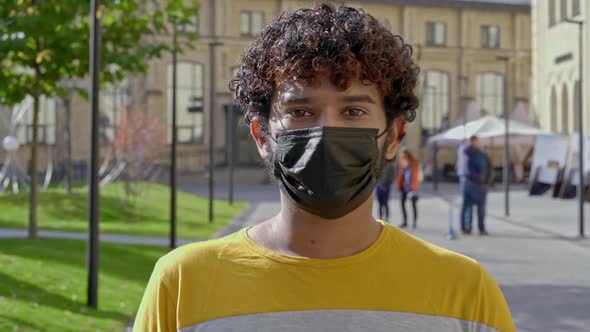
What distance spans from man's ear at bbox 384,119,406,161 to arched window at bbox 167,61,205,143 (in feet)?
177

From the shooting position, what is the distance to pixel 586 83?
1499 inches

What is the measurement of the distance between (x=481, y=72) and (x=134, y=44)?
49.0 m

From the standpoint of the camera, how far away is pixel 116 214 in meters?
22.9

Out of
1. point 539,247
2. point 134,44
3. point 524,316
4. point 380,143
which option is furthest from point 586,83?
point 380,143

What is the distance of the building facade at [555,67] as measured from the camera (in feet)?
137

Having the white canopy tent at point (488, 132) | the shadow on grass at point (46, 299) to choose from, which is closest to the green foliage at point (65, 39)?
the shadow on grass at point (46, 299)

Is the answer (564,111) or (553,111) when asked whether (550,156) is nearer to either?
(564,111)

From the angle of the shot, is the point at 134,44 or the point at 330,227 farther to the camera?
the point at 134,44

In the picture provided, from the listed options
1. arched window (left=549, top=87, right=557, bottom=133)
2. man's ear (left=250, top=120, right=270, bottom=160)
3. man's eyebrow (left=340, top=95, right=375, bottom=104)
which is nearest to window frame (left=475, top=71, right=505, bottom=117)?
arched window (left=549, top=87, right=557, bottom=133)

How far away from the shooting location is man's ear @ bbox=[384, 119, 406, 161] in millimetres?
2581

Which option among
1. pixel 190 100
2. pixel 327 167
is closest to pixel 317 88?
pixel 327 167

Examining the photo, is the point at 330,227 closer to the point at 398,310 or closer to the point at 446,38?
the point at 398,310

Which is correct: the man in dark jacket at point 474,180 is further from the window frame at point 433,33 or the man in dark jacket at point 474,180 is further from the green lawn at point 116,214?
the window frame at point 433,33

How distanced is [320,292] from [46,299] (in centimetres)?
786
